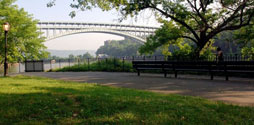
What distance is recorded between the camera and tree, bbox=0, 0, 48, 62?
20.0 m

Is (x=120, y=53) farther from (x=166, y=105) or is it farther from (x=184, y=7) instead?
(x=166, y=105)

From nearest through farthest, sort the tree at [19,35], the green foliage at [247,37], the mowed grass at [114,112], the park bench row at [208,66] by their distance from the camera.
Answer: the mowed grass at [114,112]
the park bench row at [208,66]
the green foliage at [247,37]
the tree at [19,35]

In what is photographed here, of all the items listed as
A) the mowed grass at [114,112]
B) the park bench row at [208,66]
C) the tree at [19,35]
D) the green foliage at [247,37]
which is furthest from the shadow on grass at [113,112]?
the tree at [19,35]

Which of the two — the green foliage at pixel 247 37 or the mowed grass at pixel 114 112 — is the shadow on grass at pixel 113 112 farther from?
the green foliage at pixel 247 37

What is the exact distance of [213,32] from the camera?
1251 centimetres

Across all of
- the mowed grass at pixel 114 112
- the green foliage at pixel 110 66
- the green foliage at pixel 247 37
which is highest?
the green foliage at pixel 247 37

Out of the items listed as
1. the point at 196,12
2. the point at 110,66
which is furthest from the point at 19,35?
the point at 196,12

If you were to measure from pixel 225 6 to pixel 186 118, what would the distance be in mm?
10840

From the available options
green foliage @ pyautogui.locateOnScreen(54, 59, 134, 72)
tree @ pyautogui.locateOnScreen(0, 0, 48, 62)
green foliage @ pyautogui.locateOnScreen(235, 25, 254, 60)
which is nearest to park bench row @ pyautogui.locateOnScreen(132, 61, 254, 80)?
green foliage @ pyautogui.locateOnScreen(235, 25, 254, 60)

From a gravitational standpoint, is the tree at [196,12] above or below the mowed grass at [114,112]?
above

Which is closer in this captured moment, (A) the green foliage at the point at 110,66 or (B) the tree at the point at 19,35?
(A) the green foliage at the point at 110,66

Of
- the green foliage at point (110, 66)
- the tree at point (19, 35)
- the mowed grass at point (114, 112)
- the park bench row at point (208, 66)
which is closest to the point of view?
the mowed grass at point (114, 112)

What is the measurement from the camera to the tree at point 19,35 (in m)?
20.0

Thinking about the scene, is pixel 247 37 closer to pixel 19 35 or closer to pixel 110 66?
pixel 110 66
